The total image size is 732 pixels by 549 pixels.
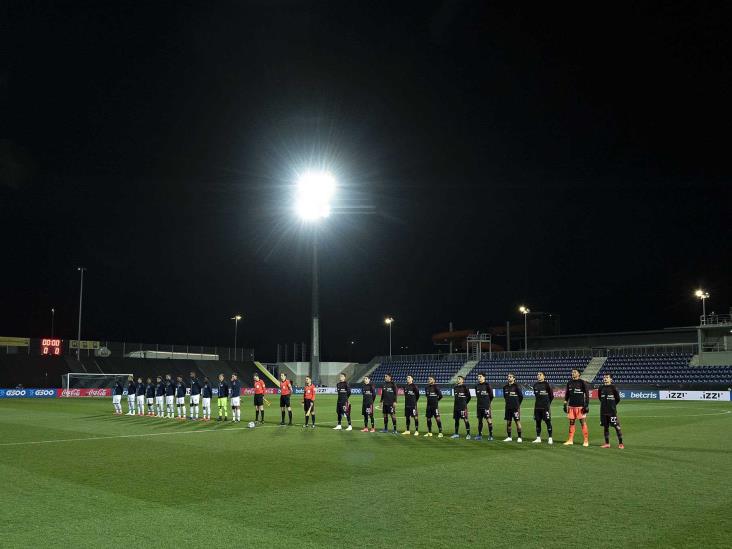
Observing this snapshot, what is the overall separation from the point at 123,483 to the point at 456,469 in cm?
634

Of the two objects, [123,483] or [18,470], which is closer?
[123,483]

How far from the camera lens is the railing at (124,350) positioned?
222 feet

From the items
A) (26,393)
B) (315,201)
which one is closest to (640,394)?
(315,201)

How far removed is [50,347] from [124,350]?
7861 mm

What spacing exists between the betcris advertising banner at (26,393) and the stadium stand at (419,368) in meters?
34.8

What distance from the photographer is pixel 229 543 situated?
7.47 m

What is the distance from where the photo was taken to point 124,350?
74000mm

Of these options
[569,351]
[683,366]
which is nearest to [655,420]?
[683,366]

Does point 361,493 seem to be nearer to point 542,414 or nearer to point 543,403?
point 542,414

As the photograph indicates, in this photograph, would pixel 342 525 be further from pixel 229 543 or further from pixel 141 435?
pixel 141 435

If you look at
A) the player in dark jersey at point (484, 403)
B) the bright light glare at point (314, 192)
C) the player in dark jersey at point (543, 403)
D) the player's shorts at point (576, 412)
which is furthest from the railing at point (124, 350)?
the player's shorts at point (576, 412)

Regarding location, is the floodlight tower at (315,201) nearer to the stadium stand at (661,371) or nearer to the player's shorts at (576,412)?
the player's shorts at (576,412)

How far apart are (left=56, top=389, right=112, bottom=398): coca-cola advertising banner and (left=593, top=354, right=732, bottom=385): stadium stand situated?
148 ft

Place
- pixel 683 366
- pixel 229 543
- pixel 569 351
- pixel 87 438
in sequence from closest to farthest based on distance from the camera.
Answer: pixel 229 543 < pixel 87 438 < pixel 683 366 < pixel 569 351
